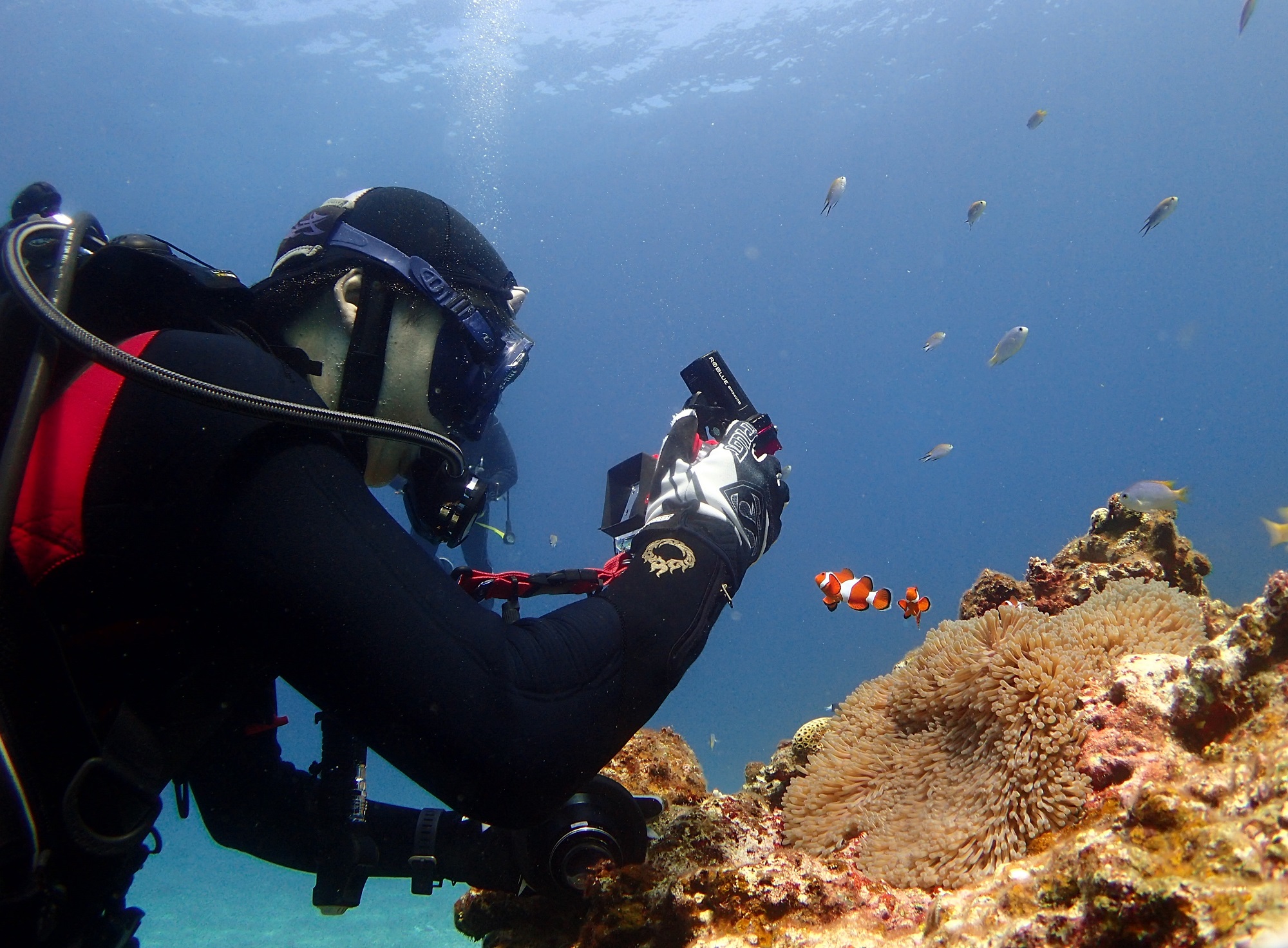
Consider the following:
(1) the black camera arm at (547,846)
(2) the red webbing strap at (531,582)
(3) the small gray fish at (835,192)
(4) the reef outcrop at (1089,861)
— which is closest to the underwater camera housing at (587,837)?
(1) the black camera arm at (547,846)

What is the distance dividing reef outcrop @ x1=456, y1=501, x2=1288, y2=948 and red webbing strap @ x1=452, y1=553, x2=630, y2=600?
45.6 inches

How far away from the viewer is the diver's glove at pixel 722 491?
2.19 m

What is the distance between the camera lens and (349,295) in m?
1.91

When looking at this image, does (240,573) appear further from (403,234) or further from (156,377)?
(403,234)

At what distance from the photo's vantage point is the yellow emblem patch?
194cm

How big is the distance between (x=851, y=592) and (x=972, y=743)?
211 cm

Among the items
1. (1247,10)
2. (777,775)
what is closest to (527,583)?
(777,775)

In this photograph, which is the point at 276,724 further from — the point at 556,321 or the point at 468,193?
the point at 556,321

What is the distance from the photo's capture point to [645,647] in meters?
1.75

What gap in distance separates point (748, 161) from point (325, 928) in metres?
64.7

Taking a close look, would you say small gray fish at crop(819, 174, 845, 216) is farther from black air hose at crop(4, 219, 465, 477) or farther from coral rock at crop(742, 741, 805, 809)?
black air hose at crop(4, 219, 465, 477)

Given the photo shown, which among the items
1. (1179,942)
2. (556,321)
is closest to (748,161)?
(556,321)

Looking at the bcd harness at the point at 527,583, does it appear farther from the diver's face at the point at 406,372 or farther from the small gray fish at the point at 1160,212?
the small gray fish at the point at 1160,212

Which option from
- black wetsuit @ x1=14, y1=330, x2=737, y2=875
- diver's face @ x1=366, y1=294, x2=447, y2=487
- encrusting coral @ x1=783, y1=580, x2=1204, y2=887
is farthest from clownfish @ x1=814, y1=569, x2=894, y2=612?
diver's face @ x1=366, y1=294, x2=447, y2=487
